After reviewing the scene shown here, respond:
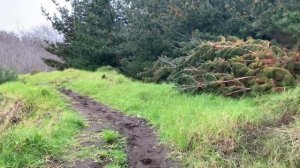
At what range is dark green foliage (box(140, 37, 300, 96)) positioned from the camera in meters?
8.03

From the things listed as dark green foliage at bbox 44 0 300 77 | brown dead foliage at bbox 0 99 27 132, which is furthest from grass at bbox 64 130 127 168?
dark green foliage at bbox 44 0 300 77

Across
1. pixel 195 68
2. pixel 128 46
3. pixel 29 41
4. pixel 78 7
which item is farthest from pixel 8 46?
pixel 195 68

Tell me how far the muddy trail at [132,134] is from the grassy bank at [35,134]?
0.41m

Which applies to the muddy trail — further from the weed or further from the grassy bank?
the grassy bank

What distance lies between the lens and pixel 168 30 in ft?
50.8

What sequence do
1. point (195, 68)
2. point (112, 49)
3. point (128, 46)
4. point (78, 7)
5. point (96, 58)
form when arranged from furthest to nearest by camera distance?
1. point (78, 7)
2. point (96, 58)
3. point (112, 49)
4. point (128, 46)
5. point (195, 68)

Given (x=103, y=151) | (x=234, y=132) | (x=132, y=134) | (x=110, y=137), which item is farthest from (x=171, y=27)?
(x=234, y=132)

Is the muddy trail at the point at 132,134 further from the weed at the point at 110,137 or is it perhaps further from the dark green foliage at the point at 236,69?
the dark green foliage at the point at 236,69

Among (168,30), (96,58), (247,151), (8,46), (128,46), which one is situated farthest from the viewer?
(8,46)

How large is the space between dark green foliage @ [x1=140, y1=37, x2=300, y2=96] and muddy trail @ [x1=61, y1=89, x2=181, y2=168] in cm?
193

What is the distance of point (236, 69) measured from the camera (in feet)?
28.4

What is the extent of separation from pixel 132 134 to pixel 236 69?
319cm

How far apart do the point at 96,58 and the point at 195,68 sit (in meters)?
13.2

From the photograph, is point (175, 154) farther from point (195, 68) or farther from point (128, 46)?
point (128, 46)
